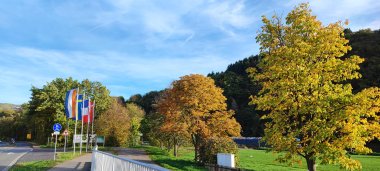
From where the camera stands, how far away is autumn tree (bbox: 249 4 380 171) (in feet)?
34.6

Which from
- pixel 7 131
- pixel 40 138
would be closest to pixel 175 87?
pixel 40 138

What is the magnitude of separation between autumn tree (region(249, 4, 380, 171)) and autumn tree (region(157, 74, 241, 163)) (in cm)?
1402

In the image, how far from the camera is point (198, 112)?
26.5 m

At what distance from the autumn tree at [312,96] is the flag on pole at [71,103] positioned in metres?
21.7

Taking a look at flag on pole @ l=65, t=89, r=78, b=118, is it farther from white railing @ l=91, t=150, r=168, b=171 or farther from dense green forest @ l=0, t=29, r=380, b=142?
white railing @ l=91, t=150, r=168, b=171

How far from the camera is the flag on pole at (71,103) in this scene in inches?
1201

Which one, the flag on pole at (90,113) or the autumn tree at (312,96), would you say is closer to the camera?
the autumn tree at (312,96)

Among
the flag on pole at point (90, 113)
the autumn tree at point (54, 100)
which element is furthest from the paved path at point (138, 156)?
the autumn tree at point (54, 100)

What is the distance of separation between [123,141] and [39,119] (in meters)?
19.4

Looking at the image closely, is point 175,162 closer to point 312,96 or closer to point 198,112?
point 198,112

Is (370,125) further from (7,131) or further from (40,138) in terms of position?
(7,131)

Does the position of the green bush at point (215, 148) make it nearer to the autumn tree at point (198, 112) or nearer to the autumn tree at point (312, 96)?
the autumn tree at point (198, 112)

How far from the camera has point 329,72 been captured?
1160 cm

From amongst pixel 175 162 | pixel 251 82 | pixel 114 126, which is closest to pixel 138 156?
pixel 175 162
